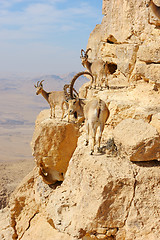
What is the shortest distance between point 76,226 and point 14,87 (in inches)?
6235

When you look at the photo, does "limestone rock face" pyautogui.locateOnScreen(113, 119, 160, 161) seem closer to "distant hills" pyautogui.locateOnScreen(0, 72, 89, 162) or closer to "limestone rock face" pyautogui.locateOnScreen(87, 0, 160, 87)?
"limestone rock face" pyautogui.locateOnScreen(87, 0, 160, 87)

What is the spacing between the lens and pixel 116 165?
7.17 metres

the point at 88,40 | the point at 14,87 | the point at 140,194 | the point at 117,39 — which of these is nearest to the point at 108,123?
the point at 140,194

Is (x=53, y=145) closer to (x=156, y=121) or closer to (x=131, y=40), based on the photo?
(x=156, y=121)

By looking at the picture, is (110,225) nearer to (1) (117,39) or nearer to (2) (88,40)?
(1) (117,39)

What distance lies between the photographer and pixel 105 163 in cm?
716

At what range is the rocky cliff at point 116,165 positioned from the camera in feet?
22.6

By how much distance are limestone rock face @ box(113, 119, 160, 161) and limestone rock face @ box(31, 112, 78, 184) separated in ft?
14.3

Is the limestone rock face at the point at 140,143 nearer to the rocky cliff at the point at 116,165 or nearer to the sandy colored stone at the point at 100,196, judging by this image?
the rocky cliff at the point at 116,165

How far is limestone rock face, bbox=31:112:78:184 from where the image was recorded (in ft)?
37.8

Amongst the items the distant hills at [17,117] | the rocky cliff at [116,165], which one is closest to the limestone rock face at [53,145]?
the rocky cliff at [116,165]

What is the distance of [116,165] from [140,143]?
31.2 inches

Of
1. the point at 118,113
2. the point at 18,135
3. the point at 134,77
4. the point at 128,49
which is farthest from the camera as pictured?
the point at 18,135

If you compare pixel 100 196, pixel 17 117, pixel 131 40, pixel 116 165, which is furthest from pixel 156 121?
pixel 17 117
